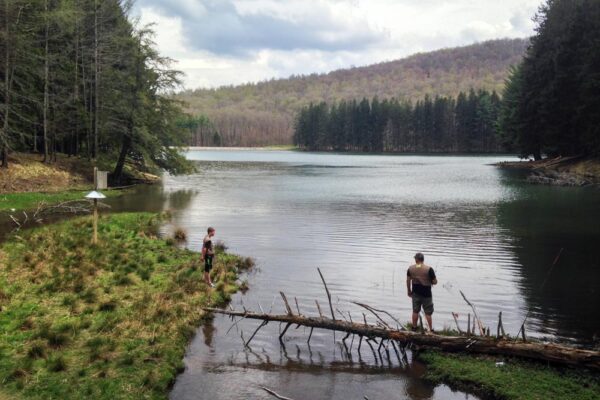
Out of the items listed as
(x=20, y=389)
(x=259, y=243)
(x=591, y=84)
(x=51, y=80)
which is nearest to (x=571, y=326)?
(x=20, y=389)

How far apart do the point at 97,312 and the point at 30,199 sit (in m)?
22.8

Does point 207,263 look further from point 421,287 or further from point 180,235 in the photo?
point 180,235

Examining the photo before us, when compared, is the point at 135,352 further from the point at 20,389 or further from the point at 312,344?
the point at 312,344

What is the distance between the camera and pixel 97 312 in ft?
42.4

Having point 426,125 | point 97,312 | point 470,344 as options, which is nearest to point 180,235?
point 97,312

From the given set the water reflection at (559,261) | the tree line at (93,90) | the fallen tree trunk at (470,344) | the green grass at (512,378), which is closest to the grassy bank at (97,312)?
the fallen tree trunk at (470,344)

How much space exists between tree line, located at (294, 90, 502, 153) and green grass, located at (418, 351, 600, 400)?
146441mm

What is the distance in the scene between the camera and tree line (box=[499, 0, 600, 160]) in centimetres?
5938

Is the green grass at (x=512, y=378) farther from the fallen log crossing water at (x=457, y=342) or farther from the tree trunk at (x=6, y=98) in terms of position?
the tree trunk at (x=6, y=98)

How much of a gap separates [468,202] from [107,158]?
3487cm

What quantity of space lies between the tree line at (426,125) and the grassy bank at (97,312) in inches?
5614

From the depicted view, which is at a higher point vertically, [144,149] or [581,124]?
[581,124]

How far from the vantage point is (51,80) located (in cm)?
4450

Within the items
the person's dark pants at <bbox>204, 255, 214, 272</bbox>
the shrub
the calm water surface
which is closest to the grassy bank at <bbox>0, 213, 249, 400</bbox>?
the shrub
